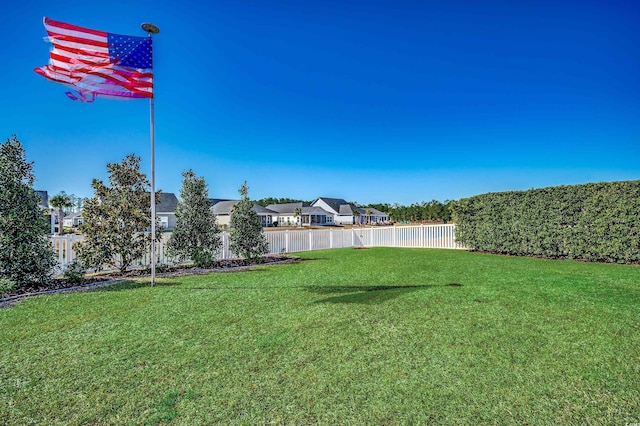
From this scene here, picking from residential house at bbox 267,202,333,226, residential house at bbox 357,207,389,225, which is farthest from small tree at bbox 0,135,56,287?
residential house at bbox 357,207,389,225

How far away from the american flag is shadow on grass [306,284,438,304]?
5.04 meters

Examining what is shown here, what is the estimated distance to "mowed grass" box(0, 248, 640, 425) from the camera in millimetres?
2121

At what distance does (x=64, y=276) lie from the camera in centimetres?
716

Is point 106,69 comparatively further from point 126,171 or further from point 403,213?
point 403,213

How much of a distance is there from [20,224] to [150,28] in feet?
15.0

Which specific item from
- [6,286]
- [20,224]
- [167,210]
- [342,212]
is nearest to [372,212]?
[342,212]

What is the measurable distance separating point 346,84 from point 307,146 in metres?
7.88

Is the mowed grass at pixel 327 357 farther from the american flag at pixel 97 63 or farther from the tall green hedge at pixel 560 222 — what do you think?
the tall green hedge at pixel 560 222

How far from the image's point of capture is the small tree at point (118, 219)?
25.6 ft

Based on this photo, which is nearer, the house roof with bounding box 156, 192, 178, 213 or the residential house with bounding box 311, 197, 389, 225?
the house roof with bounding box 156, 192, 178, 213

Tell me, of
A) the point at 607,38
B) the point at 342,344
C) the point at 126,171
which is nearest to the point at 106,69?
the point at 126,171

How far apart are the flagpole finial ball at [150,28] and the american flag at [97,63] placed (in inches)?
13.4

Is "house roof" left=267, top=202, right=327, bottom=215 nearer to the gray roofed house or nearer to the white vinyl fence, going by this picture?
the gray roofed house

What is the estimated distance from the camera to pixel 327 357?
2934 millimetres
